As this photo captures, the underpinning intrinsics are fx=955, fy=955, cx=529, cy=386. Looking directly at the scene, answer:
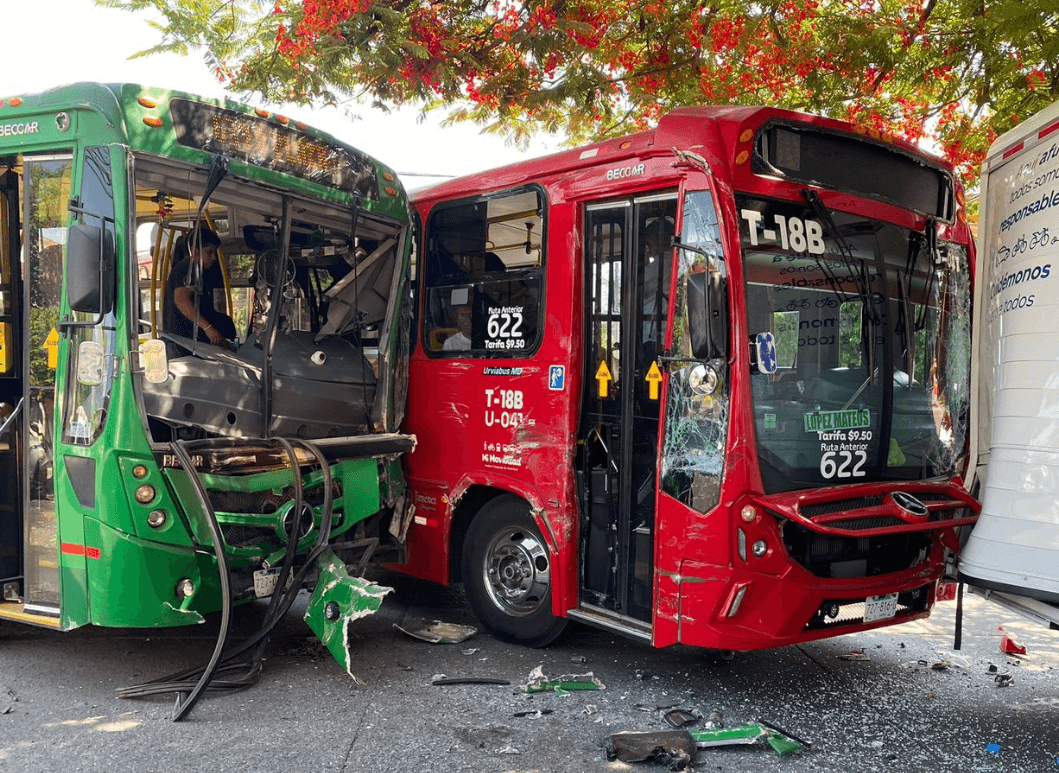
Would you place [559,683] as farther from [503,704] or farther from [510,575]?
[510,575]

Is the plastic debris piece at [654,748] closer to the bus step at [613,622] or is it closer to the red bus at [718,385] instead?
the red bus at [718,385]

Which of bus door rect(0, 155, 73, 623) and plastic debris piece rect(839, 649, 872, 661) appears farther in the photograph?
plastic debris piece rect(839, 649, 872, 661)

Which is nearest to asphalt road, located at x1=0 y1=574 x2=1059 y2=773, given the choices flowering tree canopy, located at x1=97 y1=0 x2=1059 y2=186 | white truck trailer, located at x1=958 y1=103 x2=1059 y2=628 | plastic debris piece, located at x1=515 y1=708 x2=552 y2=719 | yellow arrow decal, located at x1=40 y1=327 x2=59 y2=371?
plastic debris piece, located at x1=515 y1=708 x2=552 y2=719

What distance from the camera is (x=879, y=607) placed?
5.05 metres

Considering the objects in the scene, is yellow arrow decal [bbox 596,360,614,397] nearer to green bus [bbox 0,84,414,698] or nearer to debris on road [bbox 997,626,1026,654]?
green bus [bbox 0,84,414,698]

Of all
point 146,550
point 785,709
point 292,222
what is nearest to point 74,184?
point 292,222

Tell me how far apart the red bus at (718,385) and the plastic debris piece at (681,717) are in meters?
0.37

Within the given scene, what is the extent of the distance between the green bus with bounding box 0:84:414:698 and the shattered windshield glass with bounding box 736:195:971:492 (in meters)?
2.47

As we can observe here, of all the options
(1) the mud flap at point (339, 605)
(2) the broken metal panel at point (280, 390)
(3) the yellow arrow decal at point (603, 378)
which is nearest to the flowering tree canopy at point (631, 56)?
(2) the broken metal panel at point (280, 390)

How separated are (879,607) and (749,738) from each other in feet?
3.51

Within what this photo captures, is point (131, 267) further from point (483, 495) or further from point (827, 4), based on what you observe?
point (827, 4)

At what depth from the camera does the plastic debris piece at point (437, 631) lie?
6094 millimetres

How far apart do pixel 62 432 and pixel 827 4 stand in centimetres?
613

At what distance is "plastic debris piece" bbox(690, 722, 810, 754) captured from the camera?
4.52 meters
